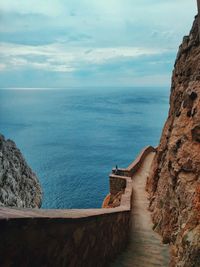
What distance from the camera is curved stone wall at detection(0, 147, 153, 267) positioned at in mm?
4009

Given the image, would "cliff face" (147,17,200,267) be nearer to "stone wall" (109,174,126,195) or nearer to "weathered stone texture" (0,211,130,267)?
"weathered stone texture" (0,211,130,267)

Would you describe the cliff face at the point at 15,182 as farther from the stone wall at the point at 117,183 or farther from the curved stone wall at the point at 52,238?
the curved stone wall at the point at 52,238

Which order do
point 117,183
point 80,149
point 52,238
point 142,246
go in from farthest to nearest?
point 80,149
point 117,183
point 142,246
point 52,238

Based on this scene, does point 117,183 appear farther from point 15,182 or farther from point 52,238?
point 15,182

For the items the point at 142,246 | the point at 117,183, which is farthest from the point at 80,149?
the point at 142,246

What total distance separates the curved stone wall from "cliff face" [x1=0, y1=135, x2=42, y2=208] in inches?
1167

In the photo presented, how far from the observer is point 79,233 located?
594cm

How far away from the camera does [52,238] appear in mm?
4891

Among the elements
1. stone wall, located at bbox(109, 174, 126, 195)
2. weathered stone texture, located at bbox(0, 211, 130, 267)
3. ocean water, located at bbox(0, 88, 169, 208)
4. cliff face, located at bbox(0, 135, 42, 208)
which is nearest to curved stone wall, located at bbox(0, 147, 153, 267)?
weathered stone texture, located at bbox(0, 211, 130, 267)

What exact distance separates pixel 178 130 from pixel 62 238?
8.80 m

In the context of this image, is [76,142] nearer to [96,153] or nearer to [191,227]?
[96,153]

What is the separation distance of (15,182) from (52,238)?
40090 mm

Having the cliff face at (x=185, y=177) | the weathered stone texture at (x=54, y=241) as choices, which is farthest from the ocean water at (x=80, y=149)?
the weathered stone texture at (x=54, y=241)

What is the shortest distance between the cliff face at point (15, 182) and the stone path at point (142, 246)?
67.8 feet
